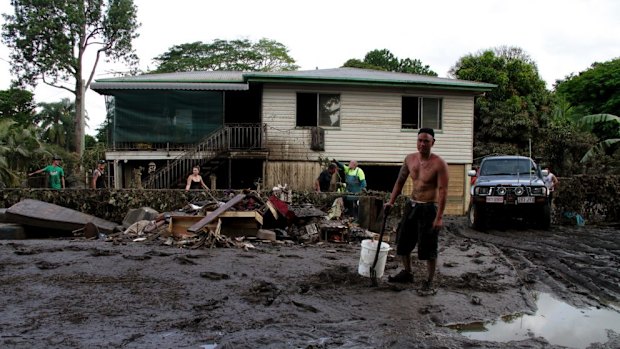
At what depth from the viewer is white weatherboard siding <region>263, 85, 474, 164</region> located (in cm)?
1797

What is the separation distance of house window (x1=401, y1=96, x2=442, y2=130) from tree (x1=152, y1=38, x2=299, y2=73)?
2200cm

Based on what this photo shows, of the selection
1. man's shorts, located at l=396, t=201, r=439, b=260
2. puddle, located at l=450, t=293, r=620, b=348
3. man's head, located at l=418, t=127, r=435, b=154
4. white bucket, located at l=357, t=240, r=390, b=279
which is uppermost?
man's head, located at l=418, t=127, r=435, b=154

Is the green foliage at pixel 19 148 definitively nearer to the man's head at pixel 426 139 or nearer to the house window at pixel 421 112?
the house window at pixel 421 112

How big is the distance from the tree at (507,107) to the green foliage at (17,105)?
34.8 meters

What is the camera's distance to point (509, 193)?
12086mm

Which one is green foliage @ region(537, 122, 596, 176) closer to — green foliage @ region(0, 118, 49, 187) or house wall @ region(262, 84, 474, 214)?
house wall @ region(262, 84, 474, 214)

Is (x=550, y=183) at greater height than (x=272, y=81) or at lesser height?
lesser

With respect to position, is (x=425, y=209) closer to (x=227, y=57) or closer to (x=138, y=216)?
(x=138, y=216)

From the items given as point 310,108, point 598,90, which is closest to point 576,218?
point 310,108

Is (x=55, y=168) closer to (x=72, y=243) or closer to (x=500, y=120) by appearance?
(x=72, y=243)

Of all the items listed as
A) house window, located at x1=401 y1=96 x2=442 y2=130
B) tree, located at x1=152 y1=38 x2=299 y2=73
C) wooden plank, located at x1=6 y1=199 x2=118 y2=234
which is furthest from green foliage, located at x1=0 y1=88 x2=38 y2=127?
wooden plank, located at x1=6 y1=199 x2=118 y2=234

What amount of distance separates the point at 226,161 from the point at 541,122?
16.0m

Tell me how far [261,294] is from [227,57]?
118 feet

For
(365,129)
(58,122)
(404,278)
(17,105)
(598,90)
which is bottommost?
(404,278)
